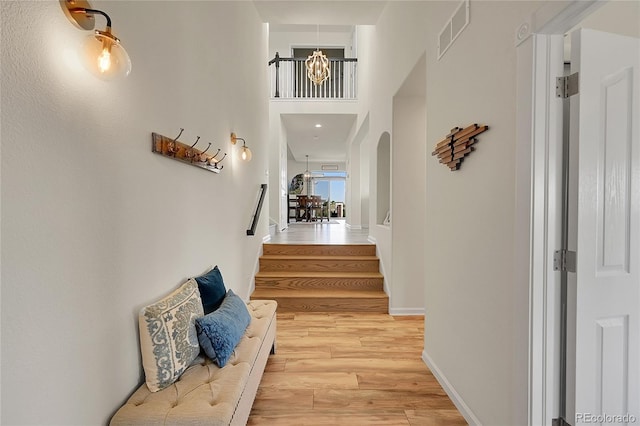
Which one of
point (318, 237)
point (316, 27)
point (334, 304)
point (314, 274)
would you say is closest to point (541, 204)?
point (334, 304)

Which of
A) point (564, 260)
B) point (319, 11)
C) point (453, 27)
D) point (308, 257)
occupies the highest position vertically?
point (319, 11)

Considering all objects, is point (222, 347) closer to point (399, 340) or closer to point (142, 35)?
point (142, 35)

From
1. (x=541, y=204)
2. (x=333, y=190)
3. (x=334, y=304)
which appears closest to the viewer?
(x=541, y=204)

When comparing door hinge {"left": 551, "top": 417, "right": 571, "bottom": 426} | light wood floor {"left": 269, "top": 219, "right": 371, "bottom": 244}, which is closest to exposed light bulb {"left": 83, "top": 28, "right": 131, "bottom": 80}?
door hinge {"left": 551, "top": 417, "right": 571, "bottom": 426}

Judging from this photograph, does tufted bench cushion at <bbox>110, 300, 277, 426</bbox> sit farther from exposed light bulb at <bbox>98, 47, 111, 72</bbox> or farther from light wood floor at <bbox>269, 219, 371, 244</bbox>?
light wood floor at <bbox>269, 219, 371, 244</bbox>

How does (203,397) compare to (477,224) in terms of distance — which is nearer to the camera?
(203,397)

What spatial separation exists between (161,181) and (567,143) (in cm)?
201

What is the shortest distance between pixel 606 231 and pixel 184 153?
2.25 m

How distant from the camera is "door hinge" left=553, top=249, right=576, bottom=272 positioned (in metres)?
1.30

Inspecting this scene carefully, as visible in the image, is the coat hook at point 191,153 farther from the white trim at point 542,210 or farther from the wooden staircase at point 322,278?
the wooden staircase at point 322,278

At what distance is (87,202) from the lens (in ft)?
3.93

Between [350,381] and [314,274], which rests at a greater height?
[314,274]

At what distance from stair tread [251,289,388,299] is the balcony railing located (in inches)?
181

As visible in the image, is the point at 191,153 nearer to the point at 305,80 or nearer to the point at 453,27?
the point at 453,27
